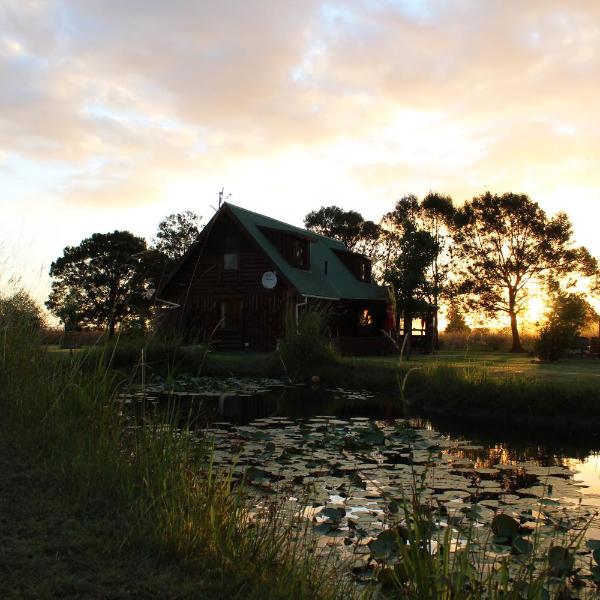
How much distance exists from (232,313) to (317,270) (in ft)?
17.3

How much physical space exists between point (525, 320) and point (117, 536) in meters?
39.5

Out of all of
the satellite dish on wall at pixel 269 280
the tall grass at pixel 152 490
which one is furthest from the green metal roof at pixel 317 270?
the tall grass at pixel 152 490

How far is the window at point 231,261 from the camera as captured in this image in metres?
26.1

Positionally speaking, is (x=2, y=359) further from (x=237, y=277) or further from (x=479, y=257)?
(x=479, y=257)

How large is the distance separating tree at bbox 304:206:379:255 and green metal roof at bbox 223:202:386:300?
39.2ft

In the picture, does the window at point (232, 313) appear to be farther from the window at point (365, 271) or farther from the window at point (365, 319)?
the window at point (365, 271)

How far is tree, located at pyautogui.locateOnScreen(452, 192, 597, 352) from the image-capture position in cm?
3906

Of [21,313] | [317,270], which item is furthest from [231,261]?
[21,313]

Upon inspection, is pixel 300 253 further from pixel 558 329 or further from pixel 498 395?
pixel 498 395

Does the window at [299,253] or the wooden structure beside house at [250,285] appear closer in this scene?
the wooden structure beside house at [250,285]

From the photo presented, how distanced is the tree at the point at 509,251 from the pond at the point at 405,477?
30942 millimetres

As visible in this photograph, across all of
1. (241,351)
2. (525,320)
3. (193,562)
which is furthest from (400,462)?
(525,320)

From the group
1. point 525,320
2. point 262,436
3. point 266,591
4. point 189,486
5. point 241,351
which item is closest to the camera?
point 266,591

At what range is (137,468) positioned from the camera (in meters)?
4.43
